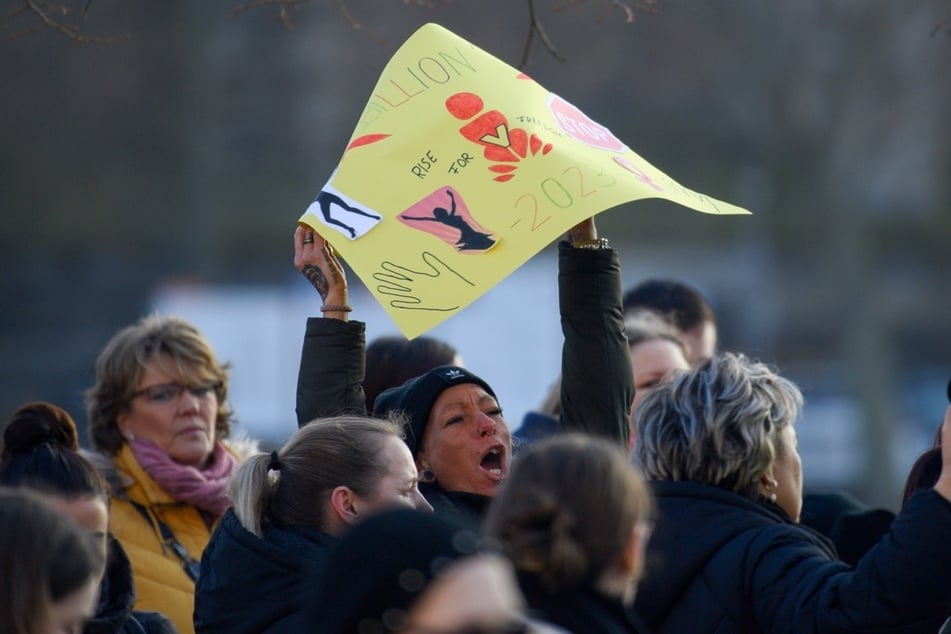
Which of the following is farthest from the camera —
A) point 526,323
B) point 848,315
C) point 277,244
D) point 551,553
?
point 277,244

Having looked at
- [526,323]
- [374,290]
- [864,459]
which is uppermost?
[374,290]

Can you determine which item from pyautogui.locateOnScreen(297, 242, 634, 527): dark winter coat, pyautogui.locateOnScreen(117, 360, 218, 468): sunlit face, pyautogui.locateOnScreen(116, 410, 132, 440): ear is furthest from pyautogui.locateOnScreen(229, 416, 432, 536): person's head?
pyautogui.locateOnScreen(116, 410, 132, 440): ear

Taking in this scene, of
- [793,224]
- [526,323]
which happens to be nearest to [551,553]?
[526,323]

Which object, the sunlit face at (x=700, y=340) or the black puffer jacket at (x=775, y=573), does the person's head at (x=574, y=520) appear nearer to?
the black puffer jacket at (x=775, y=573)

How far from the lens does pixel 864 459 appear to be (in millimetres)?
15695

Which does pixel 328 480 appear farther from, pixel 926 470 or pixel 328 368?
pixel 926 470

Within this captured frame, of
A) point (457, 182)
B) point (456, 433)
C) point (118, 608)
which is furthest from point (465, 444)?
point (118, 608)

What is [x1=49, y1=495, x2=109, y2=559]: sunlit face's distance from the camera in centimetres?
341

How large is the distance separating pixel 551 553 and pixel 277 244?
23.3 metres

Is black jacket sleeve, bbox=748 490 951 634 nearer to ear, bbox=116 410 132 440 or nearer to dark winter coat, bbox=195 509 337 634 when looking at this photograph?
dark winter coat, bbox=195 509 337 634

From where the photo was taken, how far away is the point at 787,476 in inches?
133

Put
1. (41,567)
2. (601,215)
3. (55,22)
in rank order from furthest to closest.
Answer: (601,215), (55,22), (41,567)

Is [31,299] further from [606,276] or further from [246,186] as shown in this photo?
[606,276]

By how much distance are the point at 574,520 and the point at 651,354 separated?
2609mm
